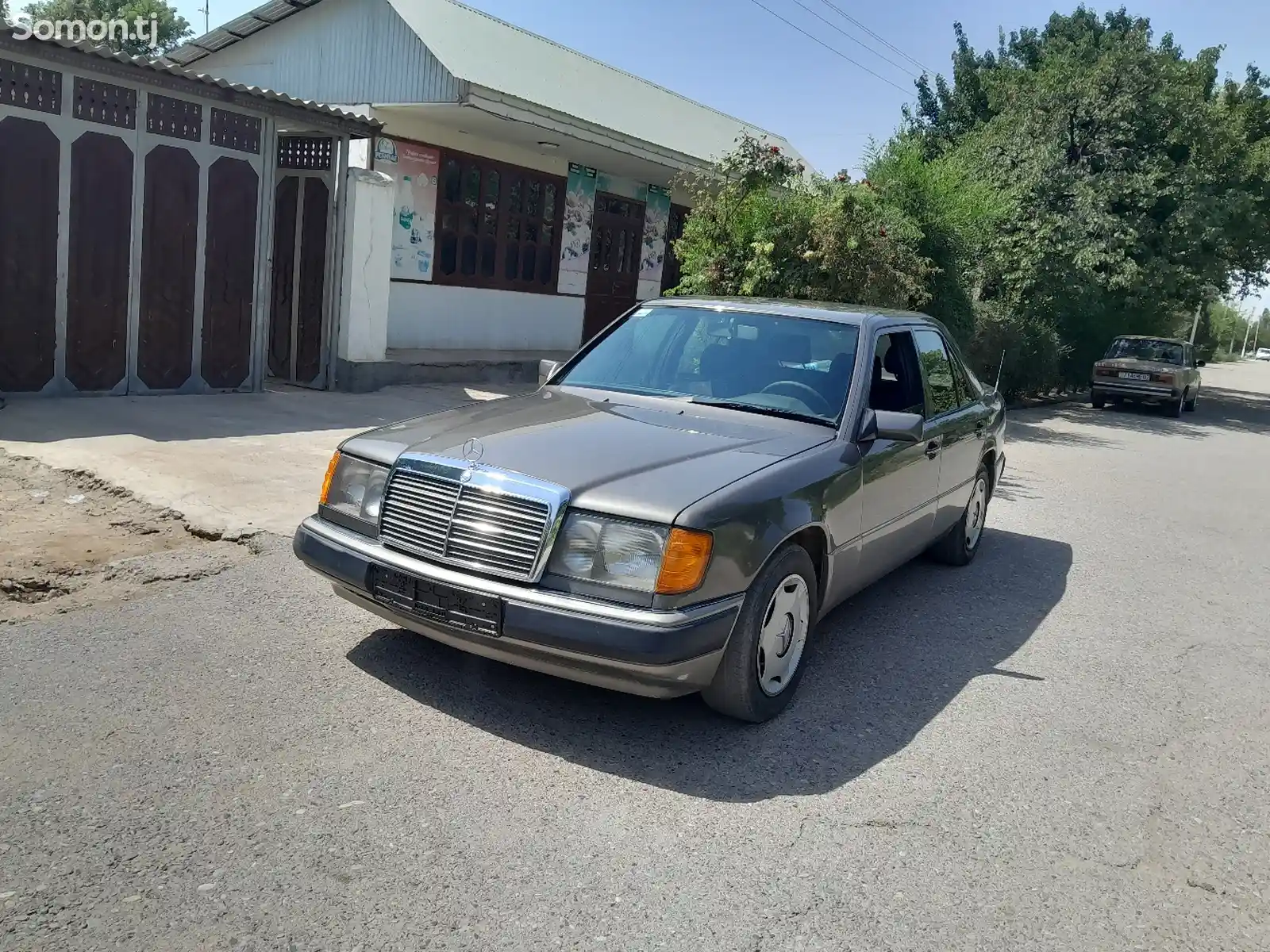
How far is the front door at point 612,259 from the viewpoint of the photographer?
1767 cm

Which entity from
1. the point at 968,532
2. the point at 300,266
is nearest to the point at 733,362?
the point at 968,532

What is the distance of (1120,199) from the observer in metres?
20.5

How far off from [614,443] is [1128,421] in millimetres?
19297

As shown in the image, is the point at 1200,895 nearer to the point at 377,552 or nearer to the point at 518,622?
the point at 518,622

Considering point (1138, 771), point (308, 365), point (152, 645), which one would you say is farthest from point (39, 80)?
point (1138, 771)

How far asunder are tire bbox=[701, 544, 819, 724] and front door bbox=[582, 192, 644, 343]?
13315 mm

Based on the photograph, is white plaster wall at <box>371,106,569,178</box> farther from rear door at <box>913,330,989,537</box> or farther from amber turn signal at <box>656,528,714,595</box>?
amber turn signal at <box>656,528,714,595</box>

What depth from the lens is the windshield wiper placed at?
16.3 feet

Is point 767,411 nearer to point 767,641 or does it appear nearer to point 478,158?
point 767,641

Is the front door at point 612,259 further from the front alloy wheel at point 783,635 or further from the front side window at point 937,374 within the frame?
the front alloy wheel at point 783,635

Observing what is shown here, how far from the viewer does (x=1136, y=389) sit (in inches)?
894

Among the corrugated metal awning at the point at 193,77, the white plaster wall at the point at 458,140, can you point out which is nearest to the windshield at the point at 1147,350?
the white plaster wall at the point at 458,140

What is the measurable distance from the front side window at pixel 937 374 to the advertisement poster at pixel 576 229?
1094 cm

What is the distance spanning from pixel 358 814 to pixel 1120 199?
20.8 metres
